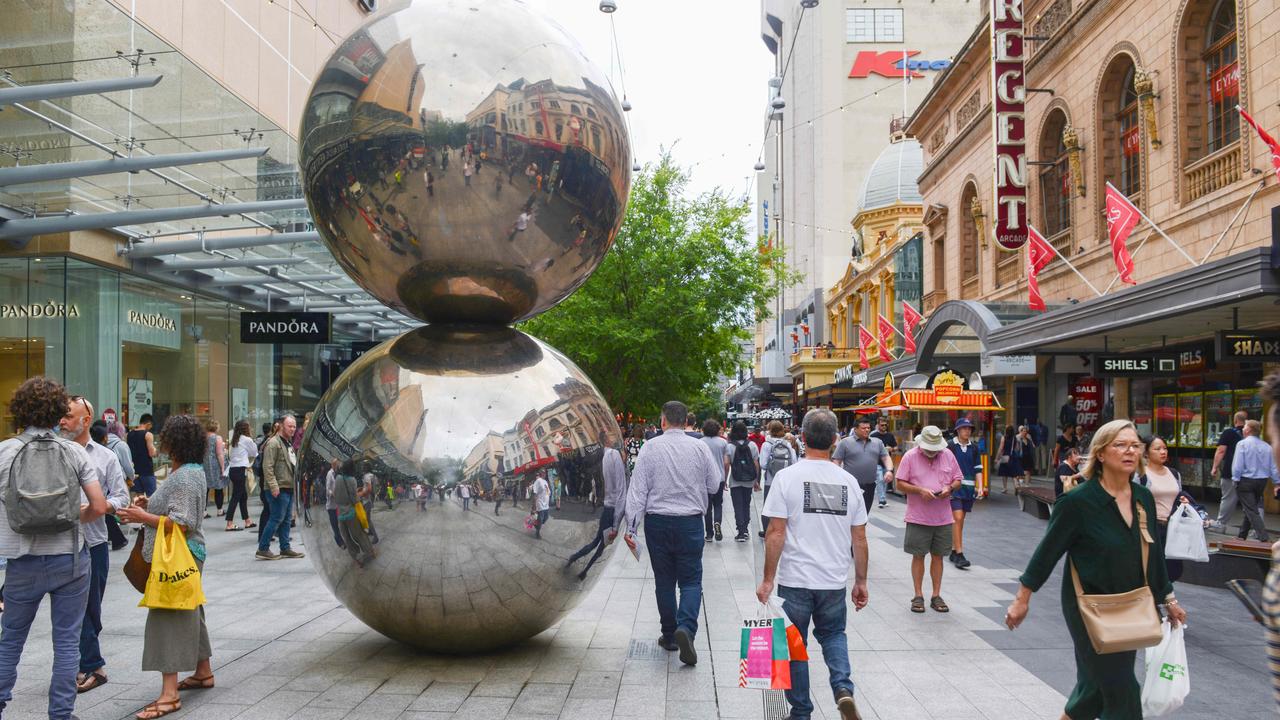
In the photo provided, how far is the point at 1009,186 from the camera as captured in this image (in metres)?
23.5

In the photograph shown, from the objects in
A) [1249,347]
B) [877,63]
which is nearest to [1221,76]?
[1249,347]

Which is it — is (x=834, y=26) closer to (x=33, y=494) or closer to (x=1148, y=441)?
(x=1148, y=441)

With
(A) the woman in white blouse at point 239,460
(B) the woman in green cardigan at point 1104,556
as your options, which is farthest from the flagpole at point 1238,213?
(A) the woman in white blouse at point 239,460

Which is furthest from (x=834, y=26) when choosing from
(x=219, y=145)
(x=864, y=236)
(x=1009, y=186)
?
(x=219, y=145)

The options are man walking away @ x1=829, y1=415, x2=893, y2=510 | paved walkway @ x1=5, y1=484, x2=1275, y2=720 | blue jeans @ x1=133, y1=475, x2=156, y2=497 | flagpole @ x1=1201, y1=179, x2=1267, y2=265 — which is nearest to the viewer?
paved walkway @ x1=5, y1=484, x2=1275, y2=720

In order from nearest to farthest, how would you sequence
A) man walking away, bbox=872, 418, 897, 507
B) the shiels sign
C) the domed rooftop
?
the shiels sign < man walking away, bbox=872, 418, 897, 507 < the domed rooftop

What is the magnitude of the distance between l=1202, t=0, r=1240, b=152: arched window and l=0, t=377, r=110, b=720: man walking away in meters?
17.5

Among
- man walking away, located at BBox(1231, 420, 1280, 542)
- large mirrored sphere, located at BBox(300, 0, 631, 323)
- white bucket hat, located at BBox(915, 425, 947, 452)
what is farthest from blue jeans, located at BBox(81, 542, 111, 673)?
man walking away, located at BBox(1231, 420, 1280, 542)

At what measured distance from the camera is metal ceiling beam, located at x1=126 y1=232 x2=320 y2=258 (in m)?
14.3

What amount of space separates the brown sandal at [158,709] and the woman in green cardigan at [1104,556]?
428 centimetres

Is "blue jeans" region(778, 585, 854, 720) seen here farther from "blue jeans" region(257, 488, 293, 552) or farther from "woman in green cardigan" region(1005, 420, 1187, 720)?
"blue jeans" region(257, 488, 293, 552)

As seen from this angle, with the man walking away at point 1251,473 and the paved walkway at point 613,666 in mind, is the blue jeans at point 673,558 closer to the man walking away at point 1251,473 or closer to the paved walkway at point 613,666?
the paved walkway at point 613,666

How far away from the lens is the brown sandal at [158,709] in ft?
16.1

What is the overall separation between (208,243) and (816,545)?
12.4 m
